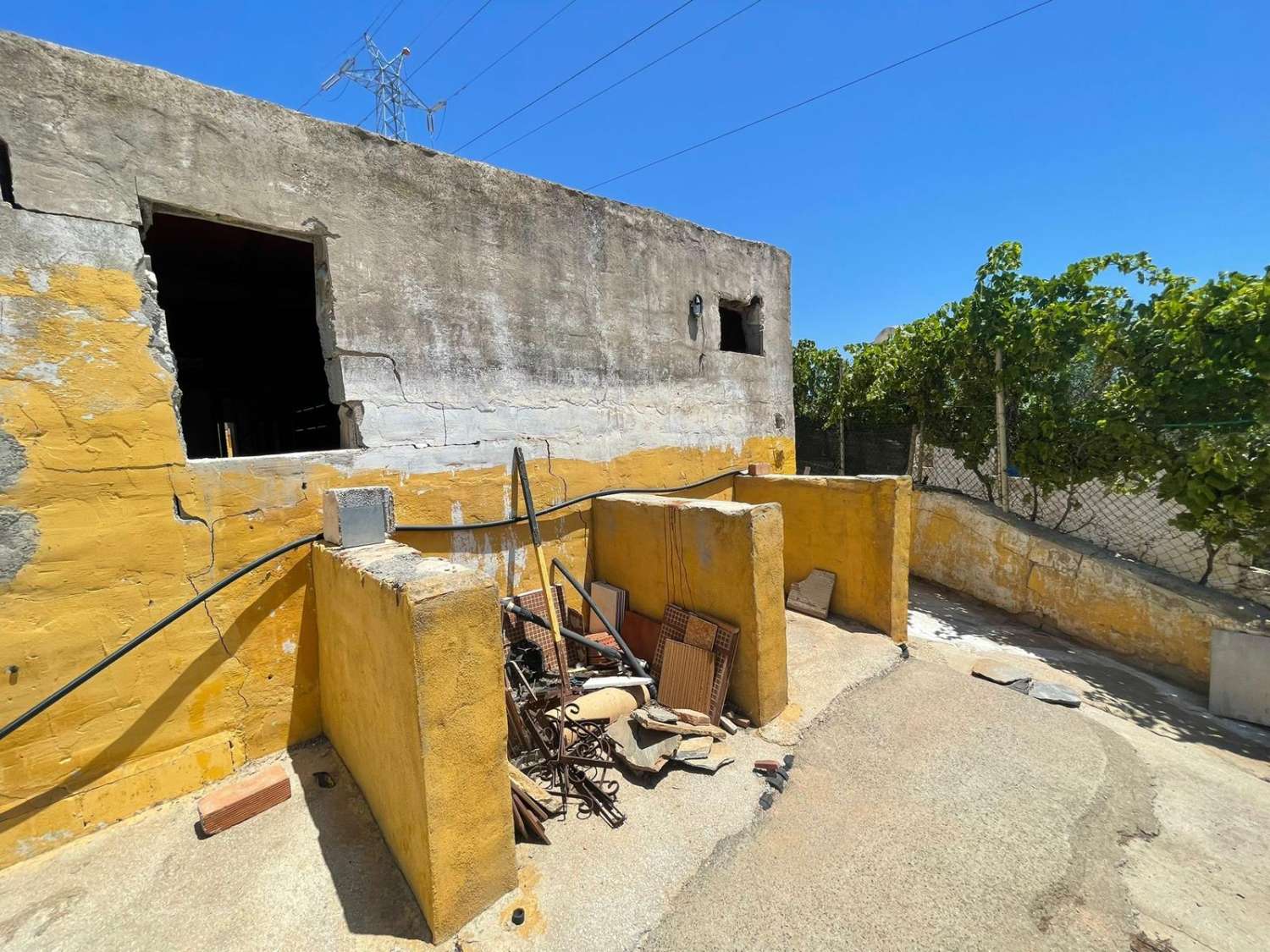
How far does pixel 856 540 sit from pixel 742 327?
369 centimetres

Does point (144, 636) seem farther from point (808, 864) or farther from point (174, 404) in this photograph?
point (808, 864)

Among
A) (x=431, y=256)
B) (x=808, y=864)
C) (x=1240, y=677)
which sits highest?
(x=431, y=256)

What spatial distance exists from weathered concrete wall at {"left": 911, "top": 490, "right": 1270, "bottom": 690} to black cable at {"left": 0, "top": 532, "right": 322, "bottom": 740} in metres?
8.51

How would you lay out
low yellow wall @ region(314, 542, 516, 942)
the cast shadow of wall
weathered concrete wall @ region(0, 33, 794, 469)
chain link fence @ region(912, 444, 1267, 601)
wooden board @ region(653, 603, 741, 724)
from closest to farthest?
low yellow wall @ region(314, 542, 516, 942) → the cast shadow of wall → weathered concrete wall @ region(0, 33, 794, 469) → wooden board @ region(653, 603, 741, 724) → chain link fence @ region(912, 444, 1267, 601)

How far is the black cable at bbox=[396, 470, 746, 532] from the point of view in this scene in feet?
14.1

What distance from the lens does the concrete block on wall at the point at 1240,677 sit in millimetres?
5211

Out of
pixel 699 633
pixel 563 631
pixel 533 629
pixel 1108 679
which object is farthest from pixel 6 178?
pixel 1108 679

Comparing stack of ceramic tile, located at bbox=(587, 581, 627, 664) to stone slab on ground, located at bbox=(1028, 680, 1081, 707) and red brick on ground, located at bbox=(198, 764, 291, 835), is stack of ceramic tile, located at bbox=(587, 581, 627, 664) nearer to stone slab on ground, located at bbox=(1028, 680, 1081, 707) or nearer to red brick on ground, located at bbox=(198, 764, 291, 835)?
red brick on ground, located at bbox=(198, 764, 291, 835)

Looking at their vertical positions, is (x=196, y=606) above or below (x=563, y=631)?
above

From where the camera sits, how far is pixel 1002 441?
25.4 feet

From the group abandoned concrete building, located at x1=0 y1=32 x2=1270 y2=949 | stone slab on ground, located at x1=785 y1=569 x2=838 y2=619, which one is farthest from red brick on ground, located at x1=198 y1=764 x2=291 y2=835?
stone slab on ground, located at x1=785 y1=569 x2=838 y2=619

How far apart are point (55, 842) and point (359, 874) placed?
1882mm

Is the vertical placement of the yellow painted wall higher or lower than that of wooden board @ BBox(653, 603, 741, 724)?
higher

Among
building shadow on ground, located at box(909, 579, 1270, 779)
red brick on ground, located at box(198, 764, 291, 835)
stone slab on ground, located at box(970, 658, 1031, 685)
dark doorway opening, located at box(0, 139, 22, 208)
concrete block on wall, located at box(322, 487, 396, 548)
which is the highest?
dark doorway opening, located at box(0, 139, 22, 208)
